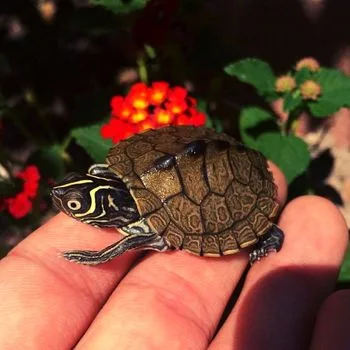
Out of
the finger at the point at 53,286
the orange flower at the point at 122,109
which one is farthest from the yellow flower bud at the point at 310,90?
the finger at the point at 53,286

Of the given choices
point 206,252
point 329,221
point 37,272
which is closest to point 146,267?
point 206,252

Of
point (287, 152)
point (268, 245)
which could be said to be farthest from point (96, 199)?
point (287, 152)

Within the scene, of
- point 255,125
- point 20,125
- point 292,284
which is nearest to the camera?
point 292,284

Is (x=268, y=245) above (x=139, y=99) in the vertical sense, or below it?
below

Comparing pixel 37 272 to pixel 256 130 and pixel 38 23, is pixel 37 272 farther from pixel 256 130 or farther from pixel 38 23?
pixel 38 23

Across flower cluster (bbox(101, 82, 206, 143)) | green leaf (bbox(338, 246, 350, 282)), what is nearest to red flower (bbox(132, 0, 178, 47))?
flower cluster (bbox(101, 82, 206, 143))

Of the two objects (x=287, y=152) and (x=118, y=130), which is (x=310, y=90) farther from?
(x=118, y=130)
